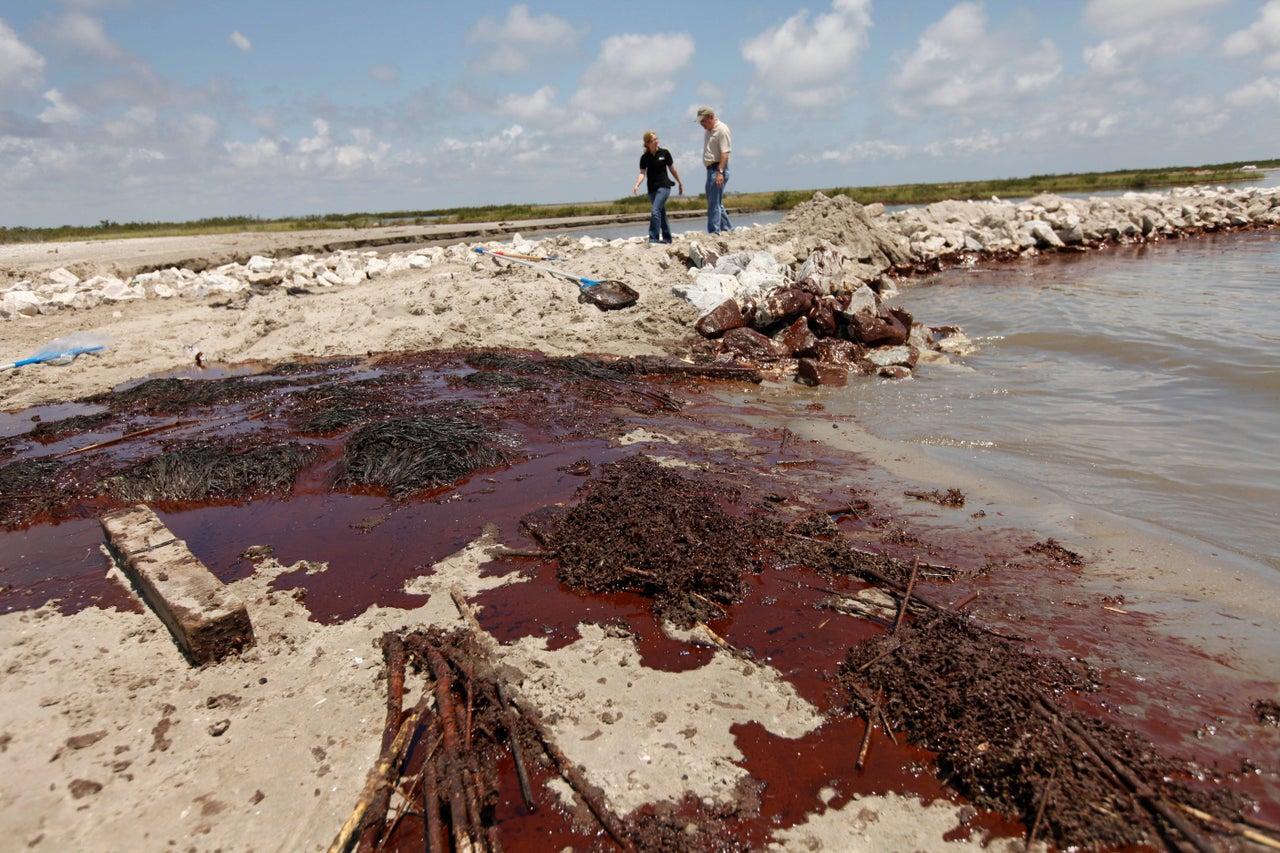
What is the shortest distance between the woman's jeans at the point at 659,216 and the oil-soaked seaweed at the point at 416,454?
828 centimetres

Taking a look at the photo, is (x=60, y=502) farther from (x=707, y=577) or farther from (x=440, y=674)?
(x=707, y=577)

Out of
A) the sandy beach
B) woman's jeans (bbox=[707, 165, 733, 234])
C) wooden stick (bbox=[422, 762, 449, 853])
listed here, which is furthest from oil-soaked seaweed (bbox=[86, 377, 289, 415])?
woman's jeans (bbox=[707, 165, 733, 234])

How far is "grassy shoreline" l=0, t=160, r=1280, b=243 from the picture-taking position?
3059cm

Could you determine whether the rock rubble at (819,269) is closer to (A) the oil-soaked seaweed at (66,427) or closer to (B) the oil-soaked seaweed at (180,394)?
(B) the oil-soaked seaweed at (180,394)

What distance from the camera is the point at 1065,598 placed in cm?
348

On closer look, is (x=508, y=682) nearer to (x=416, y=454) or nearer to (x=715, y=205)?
(x=416, y=454)

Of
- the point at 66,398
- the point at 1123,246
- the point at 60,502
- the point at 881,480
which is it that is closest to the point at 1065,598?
the point at 881,480

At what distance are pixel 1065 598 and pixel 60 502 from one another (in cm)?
651

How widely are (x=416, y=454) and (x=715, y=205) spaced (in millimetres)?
10395

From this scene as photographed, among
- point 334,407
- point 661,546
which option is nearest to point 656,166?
point 334,407

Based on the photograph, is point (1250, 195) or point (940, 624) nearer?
point (940, 624)

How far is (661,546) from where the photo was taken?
12.3 ft

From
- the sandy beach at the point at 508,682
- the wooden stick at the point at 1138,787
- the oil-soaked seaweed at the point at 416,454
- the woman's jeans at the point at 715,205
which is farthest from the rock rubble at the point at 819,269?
the wooden stick at the point at 1138,787

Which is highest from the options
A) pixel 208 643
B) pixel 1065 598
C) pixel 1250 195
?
Answer: pixel 1250 195
